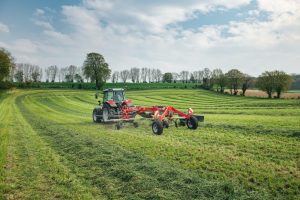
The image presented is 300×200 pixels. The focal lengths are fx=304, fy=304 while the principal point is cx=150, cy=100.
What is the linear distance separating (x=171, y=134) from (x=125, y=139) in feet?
7.78

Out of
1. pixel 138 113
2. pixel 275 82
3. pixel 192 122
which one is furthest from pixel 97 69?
pixel 192 122

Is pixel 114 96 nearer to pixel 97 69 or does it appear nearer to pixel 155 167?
pixel 155 167

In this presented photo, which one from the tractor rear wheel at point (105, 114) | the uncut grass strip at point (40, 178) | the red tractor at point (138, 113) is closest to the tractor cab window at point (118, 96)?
the red tractor at point (138, 113)

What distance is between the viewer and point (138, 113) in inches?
728

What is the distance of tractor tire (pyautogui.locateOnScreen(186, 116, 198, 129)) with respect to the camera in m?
16.0

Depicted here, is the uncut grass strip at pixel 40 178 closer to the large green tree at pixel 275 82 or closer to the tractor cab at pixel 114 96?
the tractor cab at pixel 114 96

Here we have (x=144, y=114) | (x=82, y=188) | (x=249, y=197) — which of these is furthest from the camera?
(x=144, y=114)

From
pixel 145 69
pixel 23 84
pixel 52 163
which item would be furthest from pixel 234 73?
pixel 52 163

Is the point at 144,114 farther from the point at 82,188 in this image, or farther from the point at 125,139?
the point at 82,188

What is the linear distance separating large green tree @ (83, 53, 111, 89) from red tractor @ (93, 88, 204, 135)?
62.2 m

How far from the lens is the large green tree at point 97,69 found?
274 feet

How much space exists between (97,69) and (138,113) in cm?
6859

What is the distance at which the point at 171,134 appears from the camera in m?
14.6

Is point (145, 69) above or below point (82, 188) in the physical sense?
above
